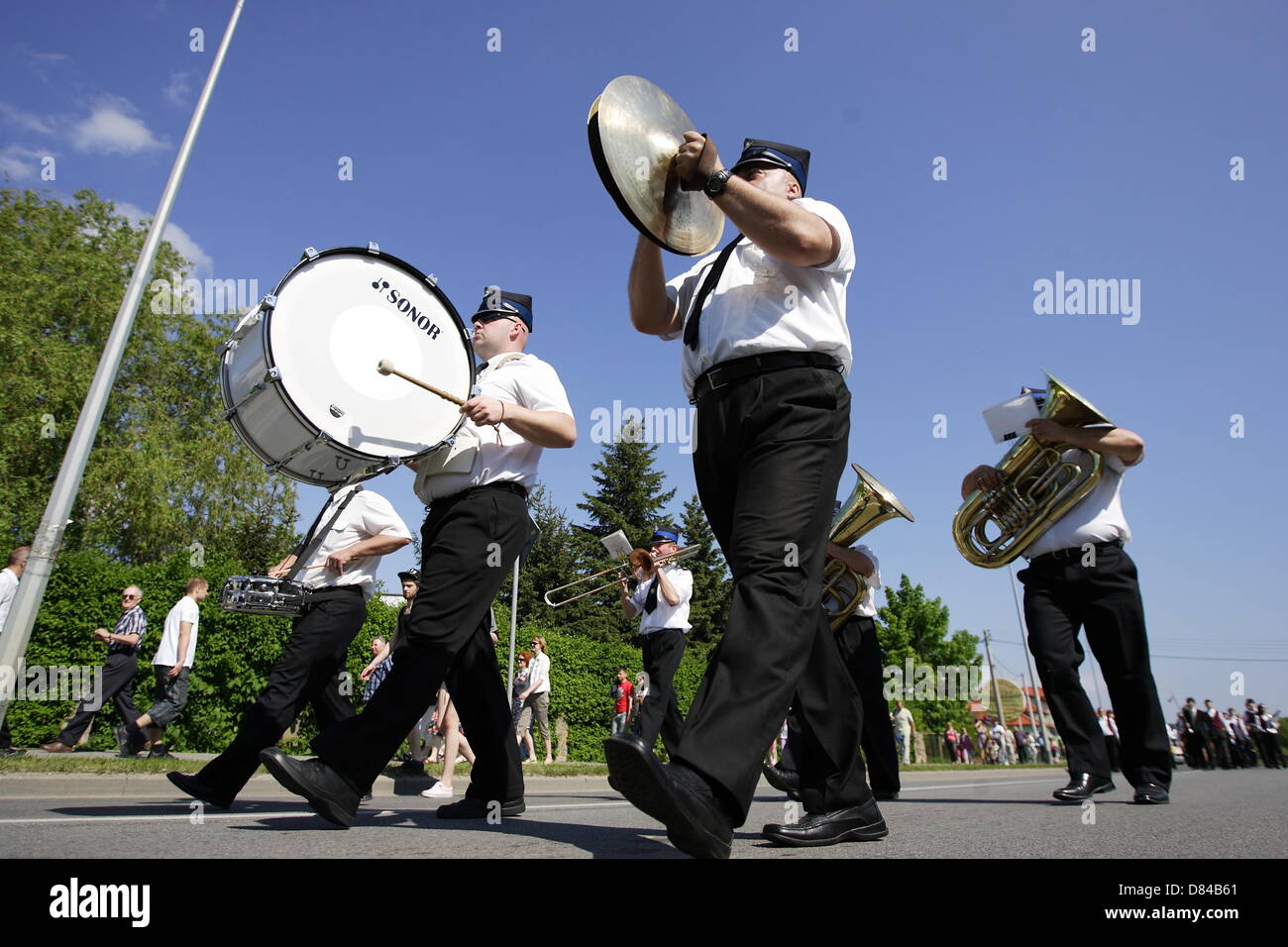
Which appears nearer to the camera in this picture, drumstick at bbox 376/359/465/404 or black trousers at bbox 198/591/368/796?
drumstick at bbox 376/359/465/404

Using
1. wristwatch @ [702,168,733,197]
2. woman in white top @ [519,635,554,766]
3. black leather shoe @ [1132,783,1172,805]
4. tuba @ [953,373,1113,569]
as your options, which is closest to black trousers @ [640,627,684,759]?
tuba @ [953,373,1113,569]

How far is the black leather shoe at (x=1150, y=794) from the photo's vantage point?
16.1 feet

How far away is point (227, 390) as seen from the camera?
373 cm

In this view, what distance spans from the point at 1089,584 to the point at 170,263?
28.1 m

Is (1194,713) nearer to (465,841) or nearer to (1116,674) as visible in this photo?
(1116,674)

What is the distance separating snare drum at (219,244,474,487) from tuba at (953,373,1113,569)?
370cm

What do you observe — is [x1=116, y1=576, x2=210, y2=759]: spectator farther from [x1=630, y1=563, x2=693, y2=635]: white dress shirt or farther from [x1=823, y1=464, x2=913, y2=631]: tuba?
[x1=823, y1=464, x2=913, y2=631]: tuba

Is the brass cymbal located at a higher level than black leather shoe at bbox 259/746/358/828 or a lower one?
higher

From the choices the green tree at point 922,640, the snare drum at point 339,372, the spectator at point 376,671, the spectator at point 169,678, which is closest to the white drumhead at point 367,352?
the snare drum at point 339,372

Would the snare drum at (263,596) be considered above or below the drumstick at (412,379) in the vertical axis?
below

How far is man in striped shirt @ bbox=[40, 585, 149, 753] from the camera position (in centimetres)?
960

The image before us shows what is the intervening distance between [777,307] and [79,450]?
653 centimetres

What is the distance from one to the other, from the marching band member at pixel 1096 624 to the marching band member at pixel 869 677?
106 centimetres

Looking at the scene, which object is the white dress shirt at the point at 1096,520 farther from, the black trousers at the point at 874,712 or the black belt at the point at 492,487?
the black belt at the point at 492,487
